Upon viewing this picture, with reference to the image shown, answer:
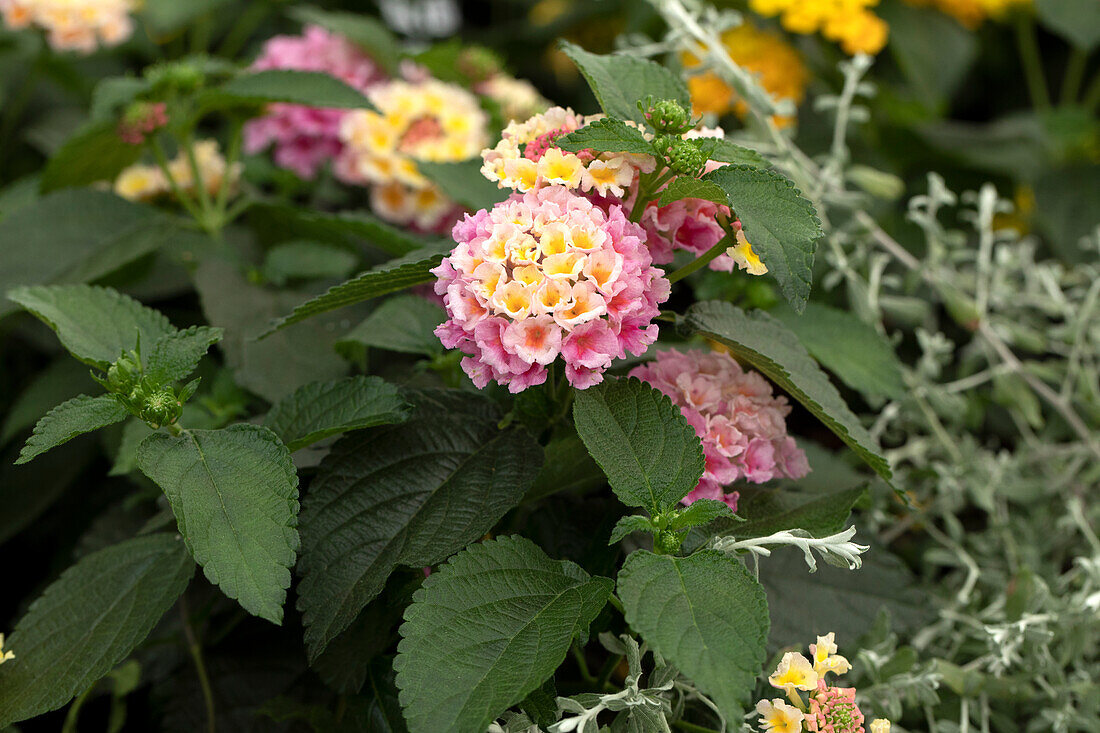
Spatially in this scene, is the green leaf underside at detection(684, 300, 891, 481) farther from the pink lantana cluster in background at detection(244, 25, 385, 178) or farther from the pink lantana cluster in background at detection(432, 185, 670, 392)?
the pink lantana cluster in background at detection(244, 25, 385, 178)

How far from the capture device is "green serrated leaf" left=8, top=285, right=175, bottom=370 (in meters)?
0.68

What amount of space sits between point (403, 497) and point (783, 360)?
28 cm

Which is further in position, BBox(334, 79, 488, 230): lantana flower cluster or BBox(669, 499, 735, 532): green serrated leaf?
BBox(334, 79, 488, 230): lantana flower cluster

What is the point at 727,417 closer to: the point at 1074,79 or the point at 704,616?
the point at 704,616

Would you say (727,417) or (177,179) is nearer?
(727,417)

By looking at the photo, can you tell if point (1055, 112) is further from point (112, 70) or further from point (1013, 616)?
point (112, 70)

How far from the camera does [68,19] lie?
4.20 ft

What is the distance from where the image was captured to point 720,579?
542 mm

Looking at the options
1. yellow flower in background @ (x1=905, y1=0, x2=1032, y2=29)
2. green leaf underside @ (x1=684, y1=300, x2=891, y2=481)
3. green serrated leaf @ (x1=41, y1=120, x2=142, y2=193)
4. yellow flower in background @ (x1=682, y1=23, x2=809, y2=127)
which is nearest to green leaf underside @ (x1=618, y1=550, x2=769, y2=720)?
green leaf underside @ (x1=684, y1=300, x2=891, y2=481)

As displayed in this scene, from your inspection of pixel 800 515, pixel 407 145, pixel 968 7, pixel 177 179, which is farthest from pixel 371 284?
pixel 968 7

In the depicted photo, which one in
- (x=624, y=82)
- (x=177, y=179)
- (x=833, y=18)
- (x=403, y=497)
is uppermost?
(x=624, y=82)

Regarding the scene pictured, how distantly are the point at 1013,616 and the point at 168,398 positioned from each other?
0.71 m

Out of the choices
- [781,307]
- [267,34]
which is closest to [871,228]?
[781,307]

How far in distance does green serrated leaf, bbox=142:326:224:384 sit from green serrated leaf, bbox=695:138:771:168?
14.1 inches
